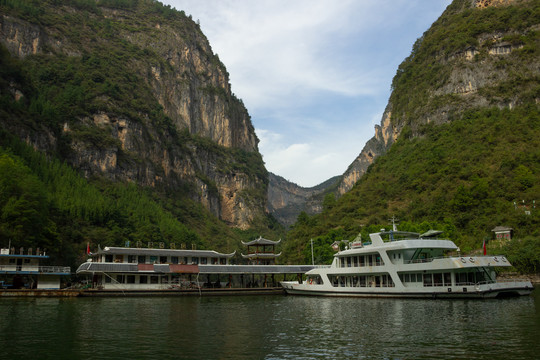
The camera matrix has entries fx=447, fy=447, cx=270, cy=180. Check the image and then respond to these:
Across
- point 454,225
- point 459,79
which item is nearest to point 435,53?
point 459,79

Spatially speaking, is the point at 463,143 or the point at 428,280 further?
the point at 463,143

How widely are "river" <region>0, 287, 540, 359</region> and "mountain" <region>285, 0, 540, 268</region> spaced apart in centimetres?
3841

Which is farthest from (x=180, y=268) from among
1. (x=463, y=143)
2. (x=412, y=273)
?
(x=463, y=143)

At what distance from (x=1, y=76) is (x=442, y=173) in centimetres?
11092

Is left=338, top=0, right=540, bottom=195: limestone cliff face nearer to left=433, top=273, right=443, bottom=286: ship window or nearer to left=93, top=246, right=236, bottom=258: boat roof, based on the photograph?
left=433, top=273, right=443, bottom=286: ship window

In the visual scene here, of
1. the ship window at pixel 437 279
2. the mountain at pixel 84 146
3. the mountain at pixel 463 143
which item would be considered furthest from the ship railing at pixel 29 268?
the mountain at pixel 463 143

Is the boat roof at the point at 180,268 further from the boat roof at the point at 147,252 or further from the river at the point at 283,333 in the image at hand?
the river at the point at 283,333

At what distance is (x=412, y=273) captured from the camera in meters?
47.6

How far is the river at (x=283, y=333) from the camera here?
20.9 metres

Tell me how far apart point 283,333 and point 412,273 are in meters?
24.9

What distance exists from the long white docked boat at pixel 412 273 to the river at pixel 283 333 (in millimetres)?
3616

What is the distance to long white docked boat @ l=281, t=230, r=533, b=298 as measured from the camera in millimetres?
43219

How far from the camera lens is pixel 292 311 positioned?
39844 millimetres

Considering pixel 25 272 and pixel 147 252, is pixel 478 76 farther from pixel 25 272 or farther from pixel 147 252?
pixel 25 272
